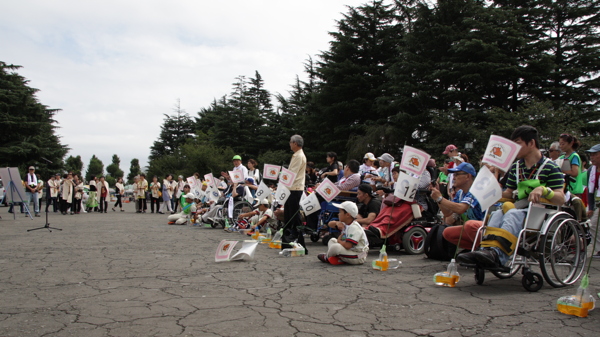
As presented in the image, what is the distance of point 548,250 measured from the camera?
5.17 metres

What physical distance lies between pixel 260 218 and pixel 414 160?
6015 mm

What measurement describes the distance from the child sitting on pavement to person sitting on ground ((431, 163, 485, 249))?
18.0 feet

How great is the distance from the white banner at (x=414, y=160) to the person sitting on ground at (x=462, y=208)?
0.42 metres

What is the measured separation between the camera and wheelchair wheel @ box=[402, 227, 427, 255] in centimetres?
832

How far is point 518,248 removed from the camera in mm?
5145

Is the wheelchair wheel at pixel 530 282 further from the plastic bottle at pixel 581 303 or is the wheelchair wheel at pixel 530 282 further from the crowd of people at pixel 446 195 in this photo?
the plastic bottle at pixel 581 303

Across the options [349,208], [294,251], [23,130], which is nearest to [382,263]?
[349,208]

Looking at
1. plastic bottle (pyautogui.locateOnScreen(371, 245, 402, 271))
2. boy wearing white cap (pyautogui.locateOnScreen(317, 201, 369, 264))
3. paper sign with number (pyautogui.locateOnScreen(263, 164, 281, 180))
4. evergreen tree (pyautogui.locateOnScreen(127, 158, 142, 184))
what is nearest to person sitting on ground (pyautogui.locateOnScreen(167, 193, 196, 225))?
paper sign with number (pyautogui.locateOnScreen(263, 164, 281, 180))

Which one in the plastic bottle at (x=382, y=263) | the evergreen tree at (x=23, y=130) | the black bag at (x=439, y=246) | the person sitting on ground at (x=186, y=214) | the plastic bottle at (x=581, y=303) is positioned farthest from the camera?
the evergreen tree at (x=23, y=130)

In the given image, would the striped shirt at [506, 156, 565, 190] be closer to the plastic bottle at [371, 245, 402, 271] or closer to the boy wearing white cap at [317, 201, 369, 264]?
the plastic bottle at [371, 245, 402, 271]

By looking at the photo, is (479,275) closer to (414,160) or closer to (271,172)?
(414,160)

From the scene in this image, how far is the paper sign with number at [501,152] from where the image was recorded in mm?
5094

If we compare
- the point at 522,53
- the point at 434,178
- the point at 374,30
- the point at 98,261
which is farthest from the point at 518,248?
the point at 374,30

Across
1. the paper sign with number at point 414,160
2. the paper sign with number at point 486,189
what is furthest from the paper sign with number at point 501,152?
the paper sign with number at point 414,160
